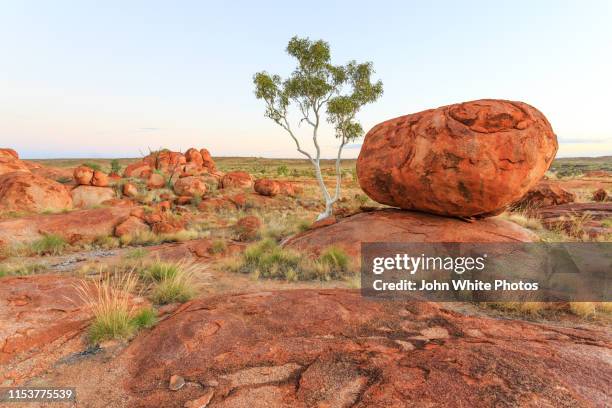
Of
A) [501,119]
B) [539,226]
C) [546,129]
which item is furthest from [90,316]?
[539,226]

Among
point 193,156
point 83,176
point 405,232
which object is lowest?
point 405,232

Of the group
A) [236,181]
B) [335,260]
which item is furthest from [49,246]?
[236,181]

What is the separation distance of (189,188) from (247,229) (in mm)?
11784

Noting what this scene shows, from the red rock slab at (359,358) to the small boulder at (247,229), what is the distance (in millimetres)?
8234

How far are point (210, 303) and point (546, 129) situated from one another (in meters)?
8.28

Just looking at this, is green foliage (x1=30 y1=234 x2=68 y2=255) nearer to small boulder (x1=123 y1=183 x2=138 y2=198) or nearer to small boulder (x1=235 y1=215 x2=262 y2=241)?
small boulder (x1=235 y1=215 x2=262 y2=241)

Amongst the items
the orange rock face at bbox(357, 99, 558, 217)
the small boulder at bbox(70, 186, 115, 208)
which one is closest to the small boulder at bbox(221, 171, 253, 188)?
the small boulder at bbox(70, 186, 115, 208)

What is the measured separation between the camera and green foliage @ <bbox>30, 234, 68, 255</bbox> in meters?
11.1

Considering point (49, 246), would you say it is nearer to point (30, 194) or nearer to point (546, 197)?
point (30, 194)

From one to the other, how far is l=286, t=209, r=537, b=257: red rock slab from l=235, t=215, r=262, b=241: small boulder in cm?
318

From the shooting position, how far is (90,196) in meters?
19.8

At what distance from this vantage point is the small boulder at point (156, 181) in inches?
994

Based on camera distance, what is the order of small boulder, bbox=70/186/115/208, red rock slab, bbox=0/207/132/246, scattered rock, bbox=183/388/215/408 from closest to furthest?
scattered rock, bbox=183/388/215/408, red rock slab, bbox=0/207/132/246, small boulder, bbox=70/186/115/208

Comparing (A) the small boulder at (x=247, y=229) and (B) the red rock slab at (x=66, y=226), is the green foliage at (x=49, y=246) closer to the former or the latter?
(B) the red rock slab at (x=66, y=226)
